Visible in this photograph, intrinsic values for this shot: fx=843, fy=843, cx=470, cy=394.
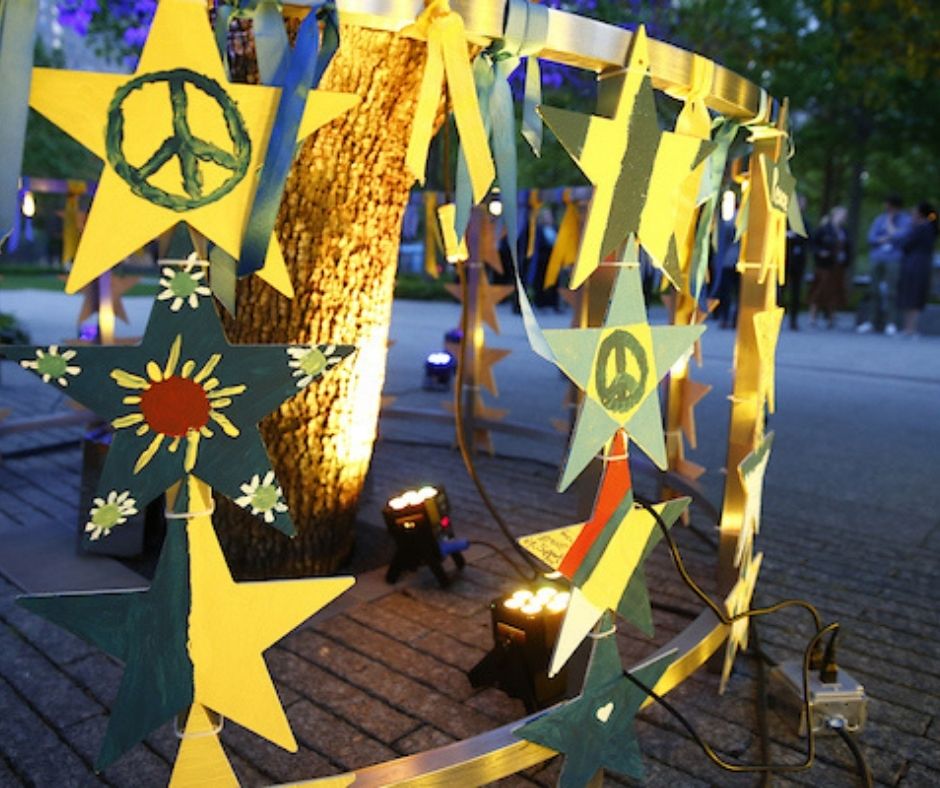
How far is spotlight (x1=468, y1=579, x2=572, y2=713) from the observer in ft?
8.38

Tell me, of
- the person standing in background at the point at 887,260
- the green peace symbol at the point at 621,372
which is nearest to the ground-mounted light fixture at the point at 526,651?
the green peace symbol at the point at 621,372

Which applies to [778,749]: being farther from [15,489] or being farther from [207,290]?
[15,489]

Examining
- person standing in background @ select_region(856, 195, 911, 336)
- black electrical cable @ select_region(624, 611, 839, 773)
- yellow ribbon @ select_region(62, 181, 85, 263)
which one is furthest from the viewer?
person standing in background @ select_region(856, 195, 911, 336)

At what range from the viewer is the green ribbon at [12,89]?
4.30ft

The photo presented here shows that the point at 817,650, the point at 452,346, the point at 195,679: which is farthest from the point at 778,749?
the point at 452,346

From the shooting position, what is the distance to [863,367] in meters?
10.3

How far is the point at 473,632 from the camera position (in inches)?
123

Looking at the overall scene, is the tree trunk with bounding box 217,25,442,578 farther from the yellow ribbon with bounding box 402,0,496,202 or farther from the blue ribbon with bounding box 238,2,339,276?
the blue ribbon with bounding box 238,2,339,276

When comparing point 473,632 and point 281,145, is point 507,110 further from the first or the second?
point 473,632

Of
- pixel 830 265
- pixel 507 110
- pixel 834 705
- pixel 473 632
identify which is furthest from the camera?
pixel 830 265

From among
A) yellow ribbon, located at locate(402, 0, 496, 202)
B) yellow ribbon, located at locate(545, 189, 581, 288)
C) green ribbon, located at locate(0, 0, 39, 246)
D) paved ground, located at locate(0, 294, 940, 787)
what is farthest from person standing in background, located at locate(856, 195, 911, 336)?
green ribbon, located at locate(0, 0, 39, 246)

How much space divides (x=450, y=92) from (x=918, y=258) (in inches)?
498

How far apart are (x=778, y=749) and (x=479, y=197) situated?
1.84 meters

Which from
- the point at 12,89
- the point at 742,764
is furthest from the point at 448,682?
the point at 12,89
